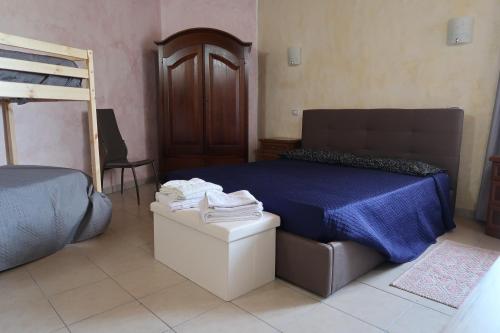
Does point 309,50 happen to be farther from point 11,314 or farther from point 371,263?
point 11,314

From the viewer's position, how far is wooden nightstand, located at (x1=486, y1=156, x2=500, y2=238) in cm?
267

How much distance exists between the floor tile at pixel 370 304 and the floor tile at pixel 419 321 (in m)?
0.03

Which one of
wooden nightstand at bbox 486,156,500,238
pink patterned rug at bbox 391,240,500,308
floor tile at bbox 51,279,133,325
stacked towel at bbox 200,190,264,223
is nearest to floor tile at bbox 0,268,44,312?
floor tile at bbox 51,279,133,325

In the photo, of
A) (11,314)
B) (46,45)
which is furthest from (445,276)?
(46,45)

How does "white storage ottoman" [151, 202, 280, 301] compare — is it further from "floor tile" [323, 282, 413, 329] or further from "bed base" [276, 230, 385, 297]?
"floor tile" [323, 282, 413, 329]

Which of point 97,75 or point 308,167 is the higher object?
point 97,75

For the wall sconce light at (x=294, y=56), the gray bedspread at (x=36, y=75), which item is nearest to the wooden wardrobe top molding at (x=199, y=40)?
the wall sconce light at (x=294, y=56)

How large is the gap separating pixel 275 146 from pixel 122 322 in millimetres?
2952

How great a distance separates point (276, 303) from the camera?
1798 millimetres

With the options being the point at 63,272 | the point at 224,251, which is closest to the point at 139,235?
the point at 63,272

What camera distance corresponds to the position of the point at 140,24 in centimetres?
445

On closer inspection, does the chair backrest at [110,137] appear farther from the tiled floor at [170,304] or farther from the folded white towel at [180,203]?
the folded white towel at [180,203]

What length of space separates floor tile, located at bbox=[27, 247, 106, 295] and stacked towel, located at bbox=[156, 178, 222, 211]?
60 cm

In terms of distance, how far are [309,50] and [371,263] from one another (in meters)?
2.88
